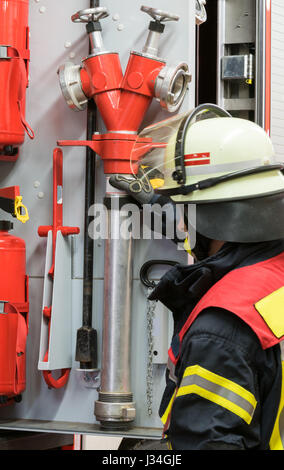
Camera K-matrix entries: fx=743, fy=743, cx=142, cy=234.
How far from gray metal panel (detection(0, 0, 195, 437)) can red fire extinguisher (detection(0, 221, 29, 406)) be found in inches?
5.9

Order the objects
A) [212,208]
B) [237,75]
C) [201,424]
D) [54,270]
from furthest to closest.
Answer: [237,75], [54,270], [212,208], [201,424]

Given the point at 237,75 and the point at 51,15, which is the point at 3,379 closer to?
the point at 51,15

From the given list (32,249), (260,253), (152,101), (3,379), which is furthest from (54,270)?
(260,253)

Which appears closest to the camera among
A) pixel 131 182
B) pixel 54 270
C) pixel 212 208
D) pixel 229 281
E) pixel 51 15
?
pixel 229 281

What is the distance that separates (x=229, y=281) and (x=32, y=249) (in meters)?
1.73

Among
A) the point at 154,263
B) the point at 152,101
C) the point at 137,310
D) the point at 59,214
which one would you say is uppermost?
the point at 152,101

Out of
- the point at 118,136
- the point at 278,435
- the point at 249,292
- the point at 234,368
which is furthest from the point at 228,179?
the point at 118,136

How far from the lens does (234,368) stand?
1775 mm

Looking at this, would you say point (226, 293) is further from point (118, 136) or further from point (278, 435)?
point (118, 136)

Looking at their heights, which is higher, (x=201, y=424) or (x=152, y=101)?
(x=152, y=101)

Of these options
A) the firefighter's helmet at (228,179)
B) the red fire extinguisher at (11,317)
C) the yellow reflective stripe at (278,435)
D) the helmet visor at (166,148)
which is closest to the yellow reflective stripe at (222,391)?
the yellow reflective stripe at (278,435)

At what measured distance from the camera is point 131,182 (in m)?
3.07

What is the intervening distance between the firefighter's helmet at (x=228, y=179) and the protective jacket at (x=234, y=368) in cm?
14

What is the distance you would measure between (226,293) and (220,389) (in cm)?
24
